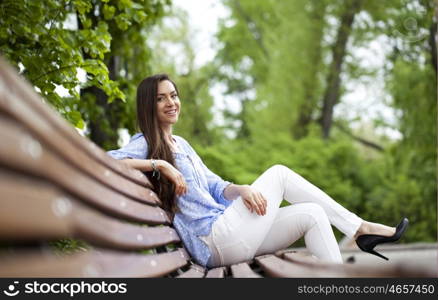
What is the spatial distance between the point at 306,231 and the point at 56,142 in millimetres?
1728

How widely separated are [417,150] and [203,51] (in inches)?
449

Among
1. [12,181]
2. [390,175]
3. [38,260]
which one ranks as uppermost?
[390,175]

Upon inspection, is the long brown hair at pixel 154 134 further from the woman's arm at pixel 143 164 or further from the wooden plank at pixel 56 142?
the wooden plank at pixel 56 142

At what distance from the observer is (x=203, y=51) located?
71.9ft

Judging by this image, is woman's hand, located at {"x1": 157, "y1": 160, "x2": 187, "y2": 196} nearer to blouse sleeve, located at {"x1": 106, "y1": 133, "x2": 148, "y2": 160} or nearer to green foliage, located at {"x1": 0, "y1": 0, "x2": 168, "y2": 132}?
blouse sleeve, located at {"x1": 106, "y1": 133, "x2": 148, "y2": 160}

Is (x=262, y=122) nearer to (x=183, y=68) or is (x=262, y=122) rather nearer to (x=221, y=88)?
(x=183, y=68)

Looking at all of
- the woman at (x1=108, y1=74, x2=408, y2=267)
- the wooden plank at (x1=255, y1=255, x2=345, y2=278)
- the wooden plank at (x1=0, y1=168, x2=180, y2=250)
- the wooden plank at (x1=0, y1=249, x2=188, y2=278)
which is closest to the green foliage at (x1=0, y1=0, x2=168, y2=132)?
the woman at (x1=108, y1=74, x2=408, y2=267)

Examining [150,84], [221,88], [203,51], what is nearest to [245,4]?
[203,51]

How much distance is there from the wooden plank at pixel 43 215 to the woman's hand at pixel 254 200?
4.25 ft

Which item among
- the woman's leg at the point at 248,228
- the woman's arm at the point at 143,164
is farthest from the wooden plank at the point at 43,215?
the woman's leg at the point at 248,228

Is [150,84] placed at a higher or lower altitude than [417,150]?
lower

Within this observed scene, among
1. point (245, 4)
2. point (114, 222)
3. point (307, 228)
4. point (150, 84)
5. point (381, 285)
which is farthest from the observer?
point (245, 4)

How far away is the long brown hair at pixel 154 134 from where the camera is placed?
2.57 meters

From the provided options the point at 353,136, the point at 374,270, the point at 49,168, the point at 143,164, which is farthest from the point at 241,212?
the point at 353,136
